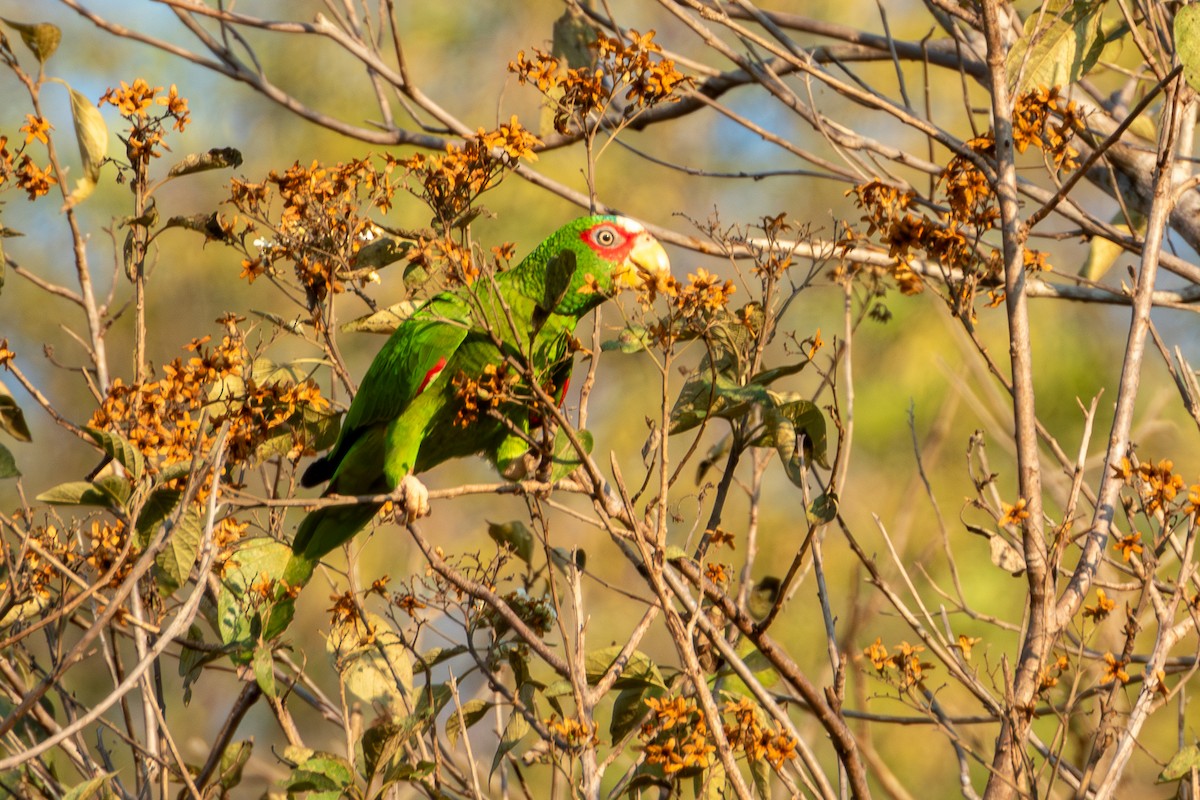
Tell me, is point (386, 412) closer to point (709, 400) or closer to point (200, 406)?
point (200, 406)

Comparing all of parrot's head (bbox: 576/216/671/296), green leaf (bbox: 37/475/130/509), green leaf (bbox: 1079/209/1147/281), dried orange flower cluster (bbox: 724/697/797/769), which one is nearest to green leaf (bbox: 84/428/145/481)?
green leaf (bbox: 37/475/130/509)

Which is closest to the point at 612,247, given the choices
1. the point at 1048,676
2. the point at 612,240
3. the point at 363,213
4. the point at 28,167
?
the point at 612,240

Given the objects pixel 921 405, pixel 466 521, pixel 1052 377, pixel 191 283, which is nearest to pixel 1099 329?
pixel 1052 377

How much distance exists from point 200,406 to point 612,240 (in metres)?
1.15

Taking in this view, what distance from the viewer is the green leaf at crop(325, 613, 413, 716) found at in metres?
2.26

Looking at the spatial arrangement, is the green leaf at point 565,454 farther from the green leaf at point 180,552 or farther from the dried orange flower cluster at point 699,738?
the green leaf at point 180,552

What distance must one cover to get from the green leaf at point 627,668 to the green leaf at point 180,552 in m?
0.70

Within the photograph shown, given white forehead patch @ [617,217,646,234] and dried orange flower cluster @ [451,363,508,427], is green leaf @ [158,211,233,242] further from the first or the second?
white forehead patch @ [617,217,646,234]

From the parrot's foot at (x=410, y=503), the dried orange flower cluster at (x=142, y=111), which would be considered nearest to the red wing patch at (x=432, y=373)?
the parrot's foot at (x=410, y=503)

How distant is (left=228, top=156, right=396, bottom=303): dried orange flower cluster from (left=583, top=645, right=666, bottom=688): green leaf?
2.72 feet

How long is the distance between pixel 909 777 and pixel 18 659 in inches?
200

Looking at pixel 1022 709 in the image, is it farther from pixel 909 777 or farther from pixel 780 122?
pixel 780 122

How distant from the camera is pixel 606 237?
286cm

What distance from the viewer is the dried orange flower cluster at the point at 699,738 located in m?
1.72
